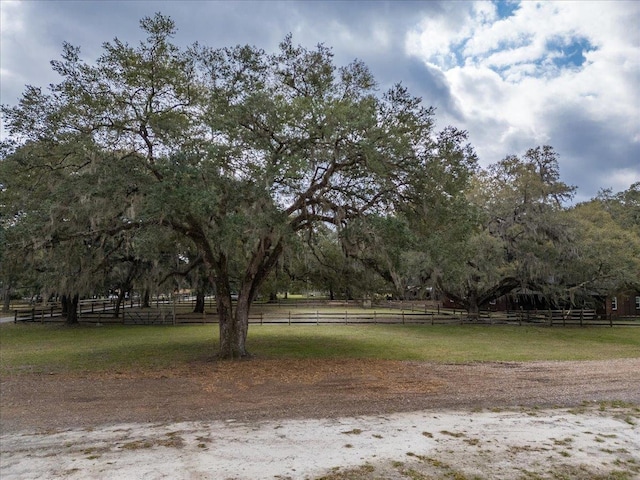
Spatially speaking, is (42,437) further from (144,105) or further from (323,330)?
(323,330)

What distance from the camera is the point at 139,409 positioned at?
300 inches

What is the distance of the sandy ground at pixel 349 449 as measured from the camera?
4.65m

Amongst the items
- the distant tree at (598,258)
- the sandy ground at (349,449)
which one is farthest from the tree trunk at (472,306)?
the sandy ground at (349,449)

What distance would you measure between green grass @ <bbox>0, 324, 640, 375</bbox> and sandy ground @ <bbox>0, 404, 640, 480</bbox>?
659 cm

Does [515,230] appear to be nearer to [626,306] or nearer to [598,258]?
[598,258]

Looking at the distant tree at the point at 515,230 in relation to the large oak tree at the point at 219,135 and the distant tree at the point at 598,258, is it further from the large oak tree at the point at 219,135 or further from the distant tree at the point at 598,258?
the large oak tree at the point at 219,135

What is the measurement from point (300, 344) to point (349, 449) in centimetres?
1219

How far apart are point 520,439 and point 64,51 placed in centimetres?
1206

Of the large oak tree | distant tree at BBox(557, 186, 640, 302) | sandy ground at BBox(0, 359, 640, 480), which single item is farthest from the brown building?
the large oak tree

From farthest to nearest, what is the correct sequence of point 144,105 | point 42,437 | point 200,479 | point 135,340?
point 135,340 → point 144,105 → point 42,437 → point 200,479

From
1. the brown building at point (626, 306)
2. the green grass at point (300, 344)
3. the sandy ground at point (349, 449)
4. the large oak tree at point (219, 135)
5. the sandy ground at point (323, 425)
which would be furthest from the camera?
the brown building at point (626, 306)

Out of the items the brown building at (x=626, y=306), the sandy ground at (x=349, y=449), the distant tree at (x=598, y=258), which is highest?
the distant tree at (x=598, y=258)

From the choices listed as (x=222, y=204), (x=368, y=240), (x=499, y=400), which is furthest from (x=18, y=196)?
(x=499, y=400)

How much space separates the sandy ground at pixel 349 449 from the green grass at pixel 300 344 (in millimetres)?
6593
